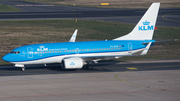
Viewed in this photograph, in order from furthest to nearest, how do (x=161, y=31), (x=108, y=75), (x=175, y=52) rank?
1. (x=161, y=31)
2. (x=175, y=52)
3. (x=108, y=75)

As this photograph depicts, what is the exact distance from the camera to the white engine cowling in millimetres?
37213

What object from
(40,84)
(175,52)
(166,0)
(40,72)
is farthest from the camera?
(166,0)

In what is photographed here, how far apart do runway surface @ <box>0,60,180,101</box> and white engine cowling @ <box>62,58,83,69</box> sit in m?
0.85

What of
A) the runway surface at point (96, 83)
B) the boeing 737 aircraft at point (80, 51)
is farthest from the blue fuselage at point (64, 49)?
the runway surface at point (96, 83)

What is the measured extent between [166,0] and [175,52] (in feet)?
270

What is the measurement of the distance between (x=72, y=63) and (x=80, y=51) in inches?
114

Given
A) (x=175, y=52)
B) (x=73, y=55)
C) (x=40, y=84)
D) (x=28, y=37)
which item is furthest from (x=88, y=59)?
(x=28, y=37)

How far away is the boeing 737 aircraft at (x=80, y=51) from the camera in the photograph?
3806cm

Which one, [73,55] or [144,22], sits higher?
[144,22]

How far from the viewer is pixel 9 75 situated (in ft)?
119

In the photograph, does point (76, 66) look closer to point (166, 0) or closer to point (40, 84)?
point (40, 84)

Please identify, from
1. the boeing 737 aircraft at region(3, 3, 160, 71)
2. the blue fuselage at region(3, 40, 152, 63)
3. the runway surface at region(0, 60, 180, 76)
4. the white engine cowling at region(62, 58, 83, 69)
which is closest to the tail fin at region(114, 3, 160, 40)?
the boeing 737 aircraft at region(3, 3, 160, 71)

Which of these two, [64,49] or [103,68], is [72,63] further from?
[103,68]

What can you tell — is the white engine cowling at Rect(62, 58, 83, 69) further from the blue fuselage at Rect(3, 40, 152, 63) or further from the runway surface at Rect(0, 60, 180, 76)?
the blue fuselage at Rect(3, 40, 152, 63)
